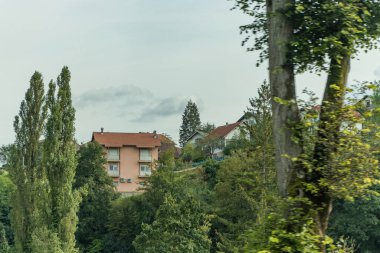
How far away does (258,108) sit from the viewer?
27.8 m

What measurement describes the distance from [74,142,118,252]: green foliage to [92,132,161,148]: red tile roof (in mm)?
22358

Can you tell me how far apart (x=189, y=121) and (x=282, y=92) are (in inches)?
3945

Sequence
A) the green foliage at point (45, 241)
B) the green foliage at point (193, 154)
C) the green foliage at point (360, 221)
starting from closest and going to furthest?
1. the green foliage at point (45, 241)
2. the green foliage at point (360, 221)
3. the green foliage at point (193, 154)

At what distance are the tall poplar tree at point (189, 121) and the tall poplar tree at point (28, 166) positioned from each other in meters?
71.4

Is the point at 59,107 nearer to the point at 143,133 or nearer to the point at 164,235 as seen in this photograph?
the point at 164,235

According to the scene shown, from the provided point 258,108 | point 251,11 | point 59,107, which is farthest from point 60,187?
point 251,11

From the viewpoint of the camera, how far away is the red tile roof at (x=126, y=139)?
75188mm

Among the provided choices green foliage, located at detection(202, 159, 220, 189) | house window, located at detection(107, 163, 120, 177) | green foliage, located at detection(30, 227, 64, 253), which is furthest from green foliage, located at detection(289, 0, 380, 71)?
house window, located at detection(107, 163, 120, 177)

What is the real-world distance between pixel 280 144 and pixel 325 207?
→ 824 millimetres

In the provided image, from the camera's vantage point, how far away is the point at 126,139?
76.3 m

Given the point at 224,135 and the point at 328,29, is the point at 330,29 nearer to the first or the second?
the point at 328,29

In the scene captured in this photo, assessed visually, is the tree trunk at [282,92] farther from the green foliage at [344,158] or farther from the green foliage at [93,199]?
the green foliage at [93,199]

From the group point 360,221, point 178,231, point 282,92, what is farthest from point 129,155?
point 282,92

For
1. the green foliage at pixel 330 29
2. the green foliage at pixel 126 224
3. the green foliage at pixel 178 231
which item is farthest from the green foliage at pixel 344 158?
the green foliage at pixel 126 224
